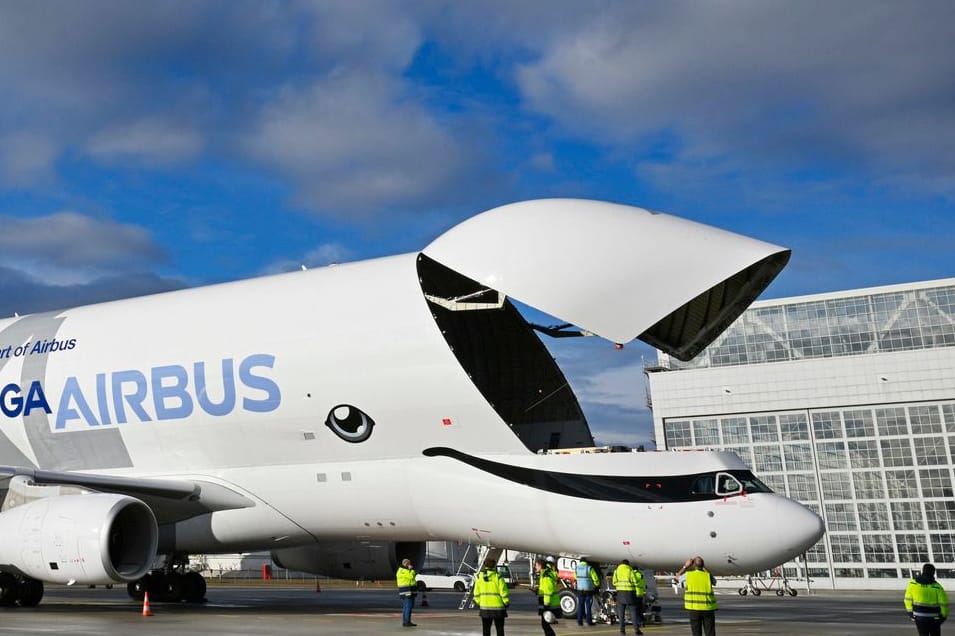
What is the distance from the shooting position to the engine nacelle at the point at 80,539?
1897cm

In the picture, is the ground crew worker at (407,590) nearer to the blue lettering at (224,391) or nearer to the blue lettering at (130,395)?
the blue lettering at (224,391)

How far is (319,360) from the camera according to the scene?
19766 mm

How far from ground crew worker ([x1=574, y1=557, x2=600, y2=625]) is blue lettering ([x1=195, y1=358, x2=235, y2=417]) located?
315 inches

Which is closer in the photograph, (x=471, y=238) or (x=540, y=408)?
(x=471, y=238)

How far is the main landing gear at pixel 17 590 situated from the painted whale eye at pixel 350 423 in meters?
8.46

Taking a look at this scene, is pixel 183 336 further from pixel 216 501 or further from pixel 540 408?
pixel 540 408

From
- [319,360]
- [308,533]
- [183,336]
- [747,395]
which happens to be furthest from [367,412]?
[747,395]

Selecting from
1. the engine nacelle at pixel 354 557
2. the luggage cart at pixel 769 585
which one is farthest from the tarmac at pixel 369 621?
the luggage cart at pixel 769 585

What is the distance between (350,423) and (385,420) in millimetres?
839

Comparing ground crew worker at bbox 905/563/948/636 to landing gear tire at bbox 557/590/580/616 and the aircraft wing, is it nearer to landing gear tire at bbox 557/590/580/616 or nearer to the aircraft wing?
landing gear tire at bbox 557/590/580/616

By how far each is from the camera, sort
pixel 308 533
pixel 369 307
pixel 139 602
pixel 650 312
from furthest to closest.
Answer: pixel 139 602 → pixel 308 533 → pixel 369 307 → pixel 650 312

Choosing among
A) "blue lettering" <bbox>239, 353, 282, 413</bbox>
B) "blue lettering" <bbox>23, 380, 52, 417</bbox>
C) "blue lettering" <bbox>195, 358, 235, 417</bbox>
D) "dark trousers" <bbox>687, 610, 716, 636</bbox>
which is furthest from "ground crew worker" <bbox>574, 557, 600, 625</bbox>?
"blue lettering" <bbox>23, 380, 52, 417</bbox>

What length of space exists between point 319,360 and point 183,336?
3857 mm

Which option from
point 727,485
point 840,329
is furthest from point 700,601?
point 840,329
